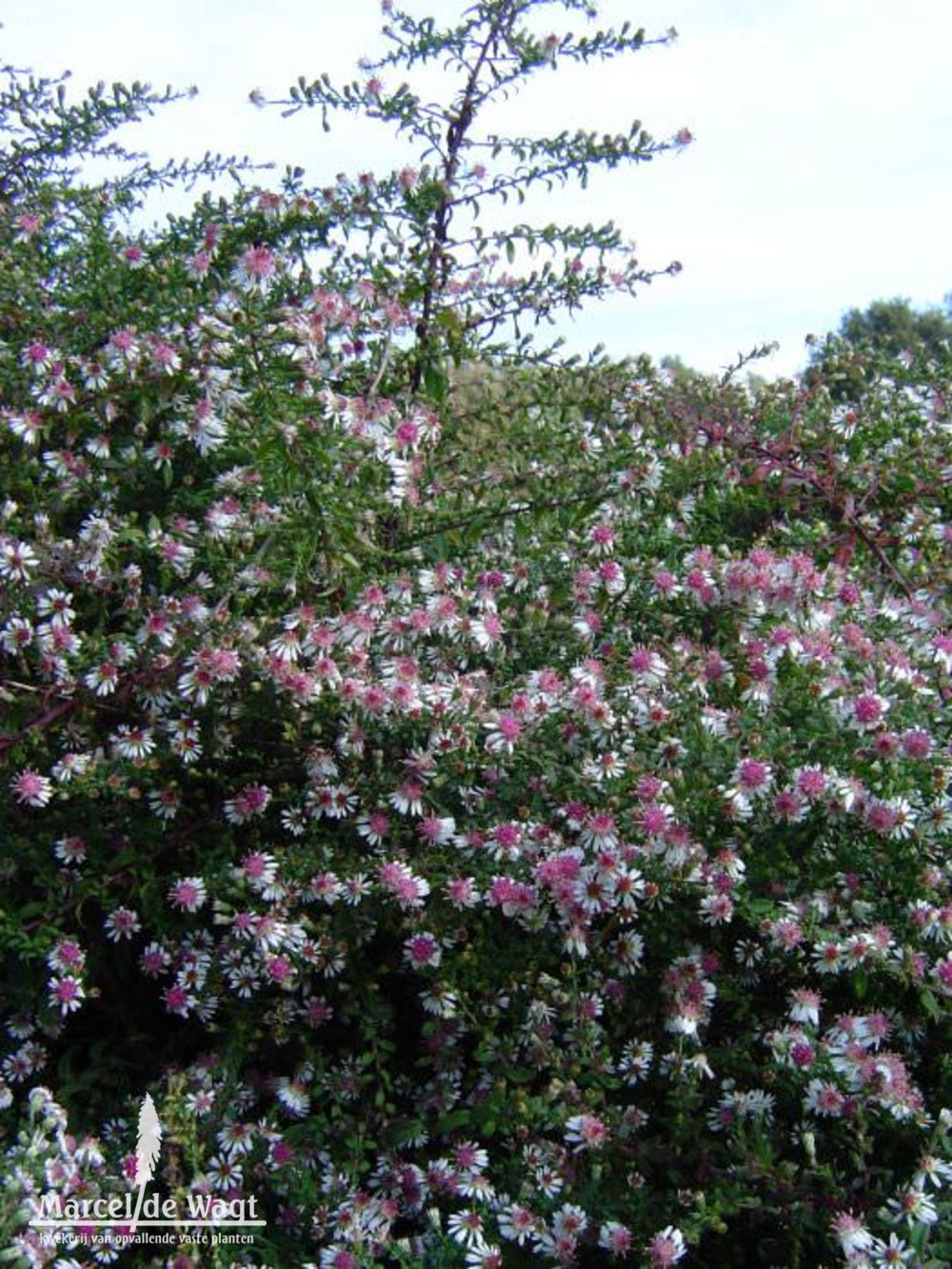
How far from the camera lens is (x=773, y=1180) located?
200cm

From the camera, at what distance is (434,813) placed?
2455 millimetres

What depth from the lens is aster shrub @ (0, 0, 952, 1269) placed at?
2.13m

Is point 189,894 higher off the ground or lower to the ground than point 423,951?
higher

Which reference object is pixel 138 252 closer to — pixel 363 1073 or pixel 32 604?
pixel 32 604

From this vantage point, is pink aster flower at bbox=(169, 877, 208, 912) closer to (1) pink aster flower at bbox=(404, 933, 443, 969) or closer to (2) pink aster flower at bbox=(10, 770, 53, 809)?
(2) pink aster flower at bbox=(10, 770, 53, 809)

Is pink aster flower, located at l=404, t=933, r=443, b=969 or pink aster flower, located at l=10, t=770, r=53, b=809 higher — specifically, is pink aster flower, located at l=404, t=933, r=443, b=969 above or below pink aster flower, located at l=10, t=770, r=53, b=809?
below

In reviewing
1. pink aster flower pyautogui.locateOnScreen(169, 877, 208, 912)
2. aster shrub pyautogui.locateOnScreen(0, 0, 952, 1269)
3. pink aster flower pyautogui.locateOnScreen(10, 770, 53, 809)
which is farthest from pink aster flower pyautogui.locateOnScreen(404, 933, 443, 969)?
pink aster flower pyautogui.locateOnScreen(10, 770, 53, 809)

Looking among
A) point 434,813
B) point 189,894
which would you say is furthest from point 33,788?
point 434,813

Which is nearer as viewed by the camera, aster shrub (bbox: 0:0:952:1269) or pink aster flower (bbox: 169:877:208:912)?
aster shrub (bbox: 0:0:952:1269)

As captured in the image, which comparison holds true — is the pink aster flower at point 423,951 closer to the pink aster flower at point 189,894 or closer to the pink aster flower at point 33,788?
the pink aster flower at point 189,894

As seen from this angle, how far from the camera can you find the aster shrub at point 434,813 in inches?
84.0

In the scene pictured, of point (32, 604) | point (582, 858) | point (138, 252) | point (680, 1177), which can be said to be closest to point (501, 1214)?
point (680, 1177)

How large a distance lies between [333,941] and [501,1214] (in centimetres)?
56

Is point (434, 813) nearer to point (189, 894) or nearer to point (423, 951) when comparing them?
point (423, 951)
